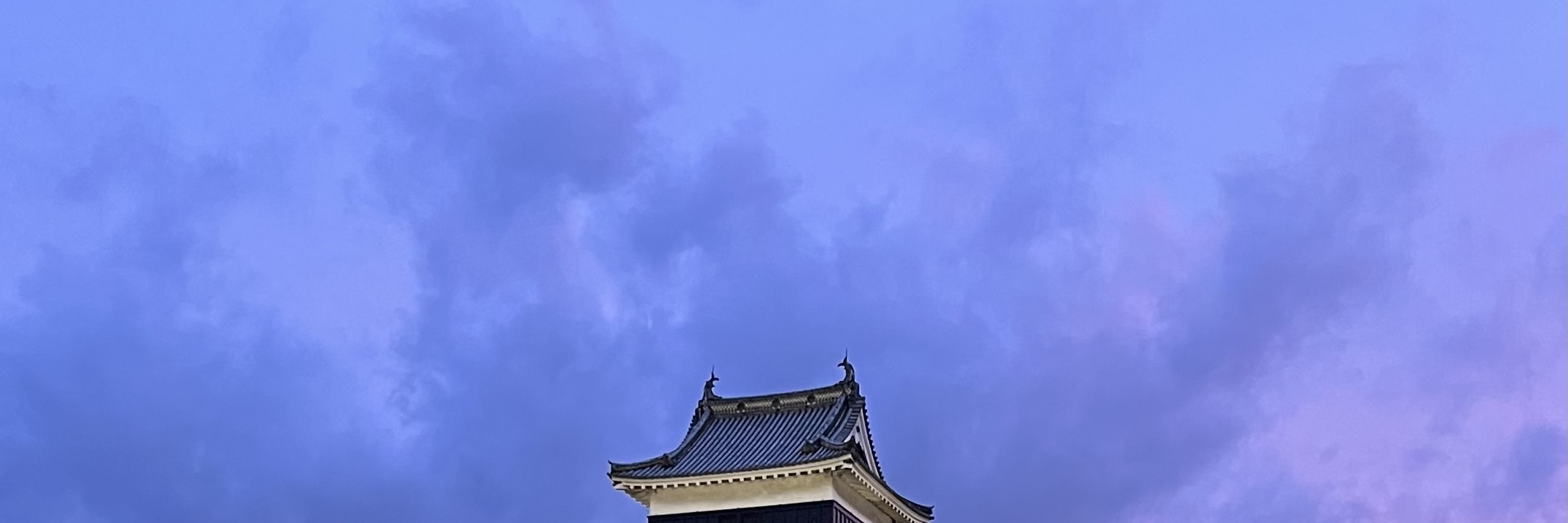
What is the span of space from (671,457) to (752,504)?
148 inches

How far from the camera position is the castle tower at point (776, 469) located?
4372cm

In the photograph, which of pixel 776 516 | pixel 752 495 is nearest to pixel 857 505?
pixel 776 516

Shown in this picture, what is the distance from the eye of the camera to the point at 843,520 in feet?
146

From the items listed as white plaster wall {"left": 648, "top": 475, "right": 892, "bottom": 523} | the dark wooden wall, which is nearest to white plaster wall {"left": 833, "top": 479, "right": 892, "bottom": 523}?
white plaster wall {"left": 648, "top": 475, "right": 892, "bottom": 523}

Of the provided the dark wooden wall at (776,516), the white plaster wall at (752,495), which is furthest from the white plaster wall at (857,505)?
the dark wooden wall at (776,516)

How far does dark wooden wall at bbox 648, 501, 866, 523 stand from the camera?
143 feet

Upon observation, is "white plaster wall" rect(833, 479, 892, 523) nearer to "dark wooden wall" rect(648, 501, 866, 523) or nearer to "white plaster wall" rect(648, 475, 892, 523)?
"white plaster wall" rect(648, 475, 892, 523)

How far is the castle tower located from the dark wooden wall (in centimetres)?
2

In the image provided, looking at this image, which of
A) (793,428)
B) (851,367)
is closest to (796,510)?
(793,428)

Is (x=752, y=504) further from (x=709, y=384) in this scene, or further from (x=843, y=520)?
(x=709, y=384)

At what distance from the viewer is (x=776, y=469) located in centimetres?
4384

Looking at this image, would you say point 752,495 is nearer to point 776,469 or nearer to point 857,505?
point 776,469

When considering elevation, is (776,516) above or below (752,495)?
below

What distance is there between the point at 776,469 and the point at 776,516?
1.50 m
